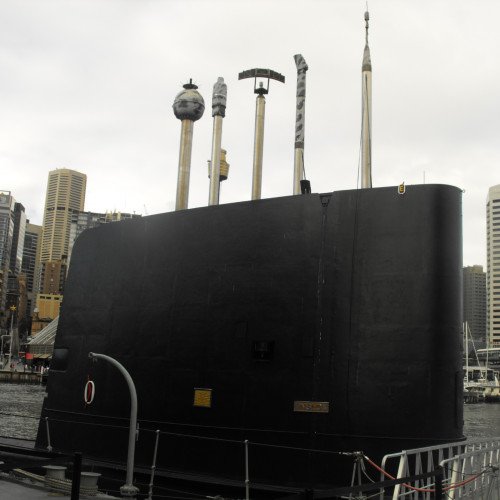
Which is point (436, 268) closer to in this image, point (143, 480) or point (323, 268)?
point (323, 268)

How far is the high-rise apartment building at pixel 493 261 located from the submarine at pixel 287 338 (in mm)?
116531

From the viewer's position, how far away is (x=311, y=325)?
8086mm

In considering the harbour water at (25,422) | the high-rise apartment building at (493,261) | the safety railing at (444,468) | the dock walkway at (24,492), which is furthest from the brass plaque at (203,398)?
the high-rise apartment building at (493,261)

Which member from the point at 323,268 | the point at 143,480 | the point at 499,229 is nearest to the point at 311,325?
the point at 323,268

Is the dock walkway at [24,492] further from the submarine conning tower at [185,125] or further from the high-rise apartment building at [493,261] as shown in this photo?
the high-rise apartment building at [493,261]

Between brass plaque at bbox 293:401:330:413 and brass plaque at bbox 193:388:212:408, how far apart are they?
1.31 m

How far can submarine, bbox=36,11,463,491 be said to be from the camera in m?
7.64

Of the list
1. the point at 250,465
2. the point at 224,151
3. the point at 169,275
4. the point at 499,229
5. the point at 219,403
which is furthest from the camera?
the point at 499,229

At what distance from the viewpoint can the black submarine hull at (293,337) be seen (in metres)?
7.63

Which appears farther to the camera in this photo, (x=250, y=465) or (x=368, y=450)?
(x=250, y=465)

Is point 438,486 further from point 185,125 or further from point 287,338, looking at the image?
point 185,125

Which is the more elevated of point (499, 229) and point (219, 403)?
point (499, 229)

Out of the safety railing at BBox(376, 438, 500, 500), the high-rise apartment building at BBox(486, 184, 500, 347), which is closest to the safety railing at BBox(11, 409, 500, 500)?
the safety railing at BBox(376, 438, 500, 500)

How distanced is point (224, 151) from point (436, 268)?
9.81 meters
